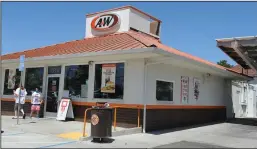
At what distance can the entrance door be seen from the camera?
642 inches

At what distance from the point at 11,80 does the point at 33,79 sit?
202cm

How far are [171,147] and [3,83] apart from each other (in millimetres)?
12736

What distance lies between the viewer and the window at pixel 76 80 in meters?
15.3

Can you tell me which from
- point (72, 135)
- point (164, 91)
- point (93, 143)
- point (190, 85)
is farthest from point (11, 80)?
point (93, 143)

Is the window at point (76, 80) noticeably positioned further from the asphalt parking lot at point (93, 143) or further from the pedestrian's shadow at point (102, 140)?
the pedestrian's shadow at point (102, 140)

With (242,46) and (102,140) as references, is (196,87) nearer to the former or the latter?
(242,46)

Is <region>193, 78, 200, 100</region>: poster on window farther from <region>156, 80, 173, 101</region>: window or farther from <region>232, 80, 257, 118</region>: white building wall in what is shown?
<region>232, 80, 257, 118</region>: white building wall

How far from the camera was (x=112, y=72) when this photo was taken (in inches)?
558

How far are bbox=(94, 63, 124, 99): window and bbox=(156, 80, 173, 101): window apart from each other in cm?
157

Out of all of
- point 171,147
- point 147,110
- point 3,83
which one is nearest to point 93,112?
point 171,147

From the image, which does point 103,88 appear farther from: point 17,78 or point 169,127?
point 17,78

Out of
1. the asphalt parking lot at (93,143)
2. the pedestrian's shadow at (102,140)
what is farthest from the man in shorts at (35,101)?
the pedestrian's shadow at (102,140)

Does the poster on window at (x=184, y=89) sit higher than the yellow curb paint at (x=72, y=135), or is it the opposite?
the poster on window at (x=184, y=89)

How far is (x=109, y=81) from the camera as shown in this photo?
14.2 meters
